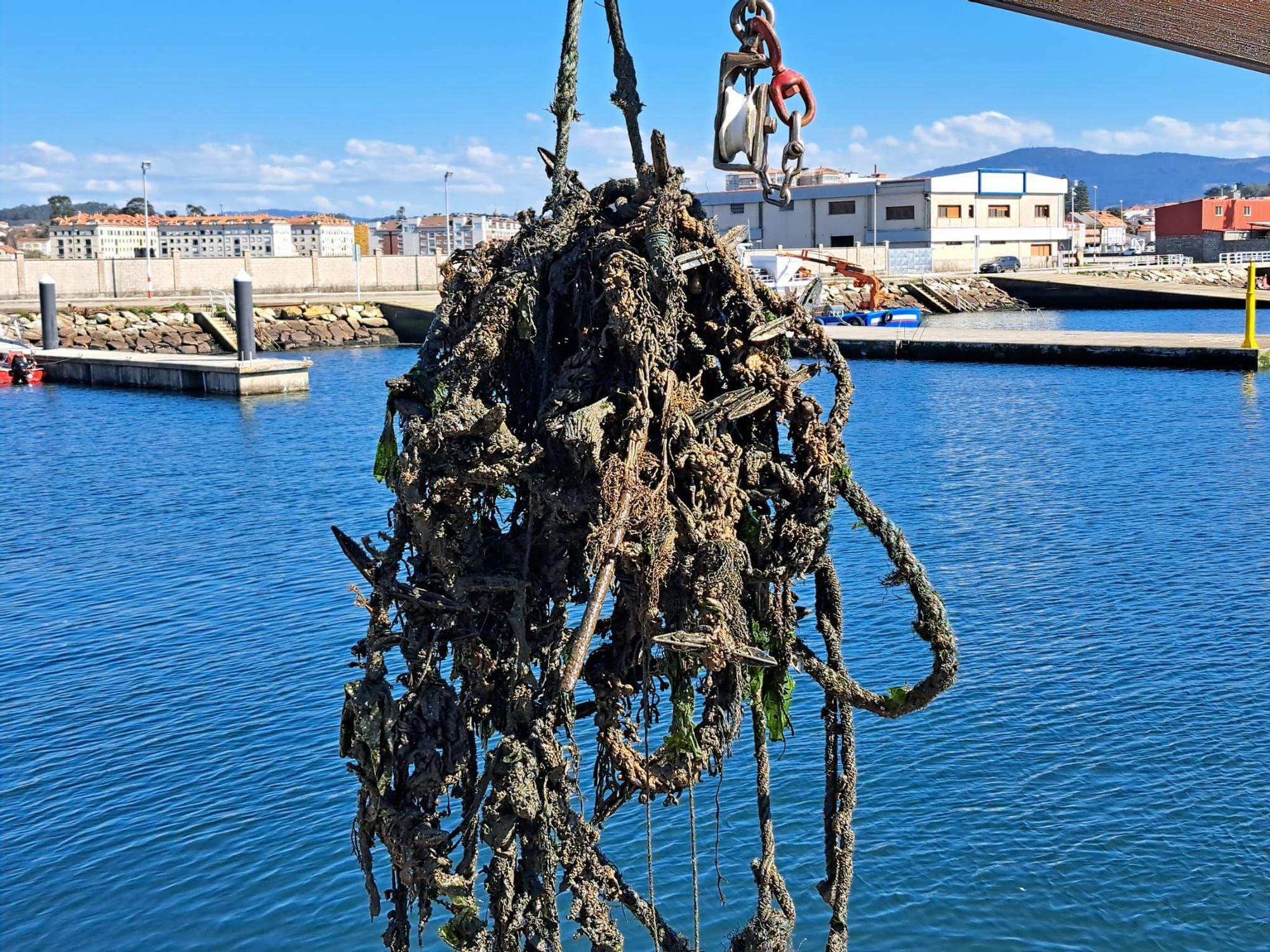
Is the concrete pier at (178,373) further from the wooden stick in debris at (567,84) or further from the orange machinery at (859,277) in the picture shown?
the wooden stick in debris at (567,84)

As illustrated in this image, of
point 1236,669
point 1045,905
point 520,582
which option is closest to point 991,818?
point 1045,905

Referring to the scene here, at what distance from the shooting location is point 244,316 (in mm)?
41219

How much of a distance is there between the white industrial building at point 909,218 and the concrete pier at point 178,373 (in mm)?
43645

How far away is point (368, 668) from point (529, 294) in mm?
1389

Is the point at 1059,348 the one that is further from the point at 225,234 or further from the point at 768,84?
the point at 225,234

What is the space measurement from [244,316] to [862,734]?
33760 mm

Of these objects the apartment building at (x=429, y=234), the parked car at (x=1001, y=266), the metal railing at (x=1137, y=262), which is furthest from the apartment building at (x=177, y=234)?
the parked car at (x=1001, y=266)

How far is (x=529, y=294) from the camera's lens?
444cm

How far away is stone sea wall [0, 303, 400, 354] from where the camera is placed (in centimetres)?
5303

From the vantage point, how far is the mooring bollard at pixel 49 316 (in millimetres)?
46625

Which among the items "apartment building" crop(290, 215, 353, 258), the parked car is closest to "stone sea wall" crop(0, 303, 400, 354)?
the parked car

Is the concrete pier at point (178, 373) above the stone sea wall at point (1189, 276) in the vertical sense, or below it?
below

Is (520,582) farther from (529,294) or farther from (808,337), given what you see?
(808,337)

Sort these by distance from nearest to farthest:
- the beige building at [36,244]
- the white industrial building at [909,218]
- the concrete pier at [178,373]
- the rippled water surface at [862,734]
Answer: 1. the rippled water surface at [862,734]
2. the concrete pier at [178,373]
3. the white industrial building at [909,218]
4. the beige building at [36,244]
